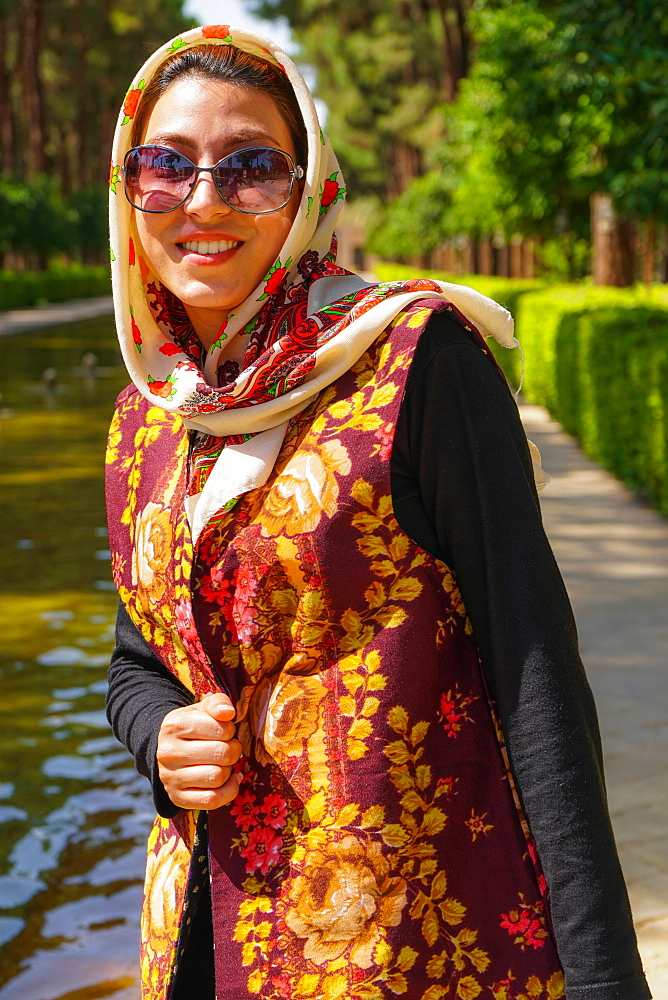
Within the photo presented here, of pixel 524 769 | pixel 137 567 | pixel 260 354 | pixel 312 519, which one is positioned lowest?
pixel 524 769

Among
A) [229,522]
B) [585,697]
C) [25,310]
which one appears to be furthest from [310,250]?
[25,310]

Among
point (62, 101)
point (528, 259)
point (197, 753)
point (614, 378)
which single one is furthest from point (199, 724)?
point (62, 101)

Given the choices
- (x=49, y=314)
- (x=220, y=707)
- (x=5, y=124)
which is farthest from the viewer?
(x=5, y=124)

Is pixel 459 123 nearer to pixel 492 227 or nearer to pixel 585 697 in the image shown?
pixel 492 227

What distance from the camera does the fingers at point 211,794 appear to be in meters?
1.59

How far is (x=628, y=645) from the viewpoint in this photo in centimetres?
598

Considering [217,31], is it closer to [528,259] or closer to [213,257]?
[213,257]

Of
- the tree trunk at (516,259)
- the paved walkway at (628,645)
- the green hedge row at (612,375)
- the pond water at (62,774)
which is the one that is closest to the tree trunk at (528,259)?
the tree trunk at (516,259)

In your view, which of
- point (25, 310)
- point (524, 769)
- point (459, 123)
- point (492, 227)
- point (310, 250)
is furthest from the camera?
point (25, 310)

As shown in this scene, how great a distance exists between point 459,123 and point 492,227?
3750 mm

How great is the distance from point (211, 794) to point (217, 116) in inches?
36.0

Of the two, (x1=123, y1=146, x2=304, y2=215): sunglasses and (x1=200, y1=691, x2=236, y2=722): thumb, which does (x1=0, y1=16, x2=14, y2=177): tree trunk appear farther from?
(x1=200, y1=691, x2=236, y2=722): thumb

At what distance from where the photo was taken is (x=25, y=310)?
40.4 m

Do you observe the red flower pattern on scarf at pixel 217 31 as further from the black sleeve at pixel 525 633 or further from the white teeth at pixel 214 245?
the black sleeve at pixel 525 633
